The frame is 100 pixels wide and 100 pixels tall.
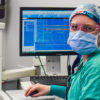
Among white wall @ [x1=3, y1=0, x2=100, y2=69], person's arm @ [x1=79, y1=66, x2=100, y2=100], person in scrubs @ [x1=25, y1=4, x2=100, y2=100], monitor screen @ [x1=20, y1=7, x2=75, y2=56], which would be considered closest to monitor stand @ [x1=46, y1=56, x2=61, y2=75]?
monitor screen @ [x1=20, y1=7, x2=75, y2=56]

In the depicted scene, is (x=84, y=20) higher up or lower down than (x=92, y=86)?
higher up

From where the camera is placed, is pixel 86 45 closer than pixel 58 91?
Yes

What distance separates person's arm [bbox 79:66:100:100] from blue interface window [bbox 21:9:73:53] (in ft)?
2.49

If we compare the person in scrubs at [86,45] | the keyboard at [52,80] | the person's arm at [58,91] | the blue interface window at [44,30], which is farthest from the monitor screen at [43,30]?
the person in scrubs at [86,45]

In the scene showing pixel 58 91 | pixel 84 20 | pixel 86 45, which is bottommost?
pixel 58 91

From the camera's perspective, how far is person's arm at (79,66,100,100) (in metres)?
0.91

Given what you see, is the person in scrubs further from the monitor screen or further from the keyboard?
the monitor screen

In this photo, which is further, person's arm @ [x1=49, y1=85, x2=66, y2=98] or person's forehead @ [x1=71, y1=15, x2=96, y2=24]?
person's arm @ [x1=49, y1=85, x2=66, y2=98]

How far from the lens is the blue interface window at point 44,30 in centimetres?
165

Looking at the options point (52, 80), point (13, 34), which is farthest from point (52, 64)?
point (13, 34)

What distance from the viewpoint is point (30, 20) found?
1.65 meters

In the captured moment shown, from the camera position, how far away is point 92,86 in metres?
0.91

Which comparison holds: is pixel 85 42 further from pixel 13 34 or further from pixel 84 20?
pixel 13 34

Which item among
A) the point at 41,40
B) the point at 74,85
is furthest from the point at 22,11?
the point at 74,85
